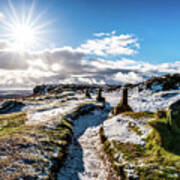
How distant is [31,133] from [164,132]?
18.0m

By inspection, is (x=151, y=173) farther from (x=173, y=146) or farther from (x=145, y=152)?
(x=173, y=146)

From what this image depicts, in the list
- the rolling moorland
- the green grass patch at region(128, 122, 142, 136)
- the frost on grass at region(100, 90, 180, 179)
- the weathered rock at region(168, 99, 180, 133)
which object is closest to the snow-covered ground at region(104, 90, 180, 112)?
the green grass patch at region(128, 122, 142, 136)

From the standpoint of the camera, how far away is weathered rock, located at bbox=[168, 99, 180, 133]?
1596 cm

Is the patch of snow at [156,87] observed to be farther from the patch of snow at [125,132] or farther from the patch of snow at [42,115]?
the patch of snow at [125,132]

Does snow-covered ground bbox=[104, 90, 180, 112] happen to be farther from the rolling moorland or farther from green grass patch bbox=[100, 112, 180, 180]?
green grass patch bbox=[100, 112, 180, 180]

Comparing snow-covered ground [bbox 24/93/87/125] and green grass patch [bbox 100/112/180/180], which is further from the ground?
green grass patch [bbox 100/112/180/180]

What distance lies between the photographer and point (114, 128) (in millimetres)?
22703

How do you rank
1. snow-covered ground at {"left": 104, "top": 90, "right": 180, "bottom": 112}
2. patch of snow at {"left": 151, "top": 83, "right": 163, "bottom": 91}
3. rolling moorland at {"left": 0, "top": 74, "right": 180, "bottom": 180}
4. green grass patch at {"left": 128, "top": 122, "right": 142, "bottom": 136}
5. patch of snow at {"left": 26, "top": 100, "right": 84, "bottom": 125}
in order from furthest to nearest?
patch of snow at {"left": 151, "top": 83, "right": 163, "bottom": 91}, snow-covered ground at {"left": 104, "top": 90, "right": 180, "bottom": 112}, patch of snow at {"left": 26, "top": 100, "right": 84, "bottom": 125}, green grass patch at {"left": 128, "top": 122, "right": 142, "bottom": 136}, rolling moorland at {"left": 0, "top": 74, "right": 180, "bottom": 180}

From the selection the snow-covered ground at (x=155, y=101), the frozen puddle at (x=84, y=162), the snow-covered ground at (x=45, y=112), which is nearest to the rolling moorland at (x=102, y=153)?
the frozen puddle at (x=84, y=162)

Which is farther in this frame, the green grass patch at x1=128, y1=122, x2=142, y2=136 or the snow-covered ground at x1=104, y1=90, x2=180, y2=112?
the snow-covered ground at x1=104, y1=90, x2=180, y2=112

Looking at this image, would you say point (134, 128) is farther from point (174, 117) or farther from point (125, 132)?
point (174, 117)

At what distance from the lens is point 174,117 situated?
54.3ft

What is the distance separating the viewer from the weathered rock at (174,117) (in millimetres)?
15965

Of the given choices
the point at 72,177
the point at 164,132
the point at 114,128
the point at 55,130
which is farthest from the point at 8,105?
the point at 164,132
